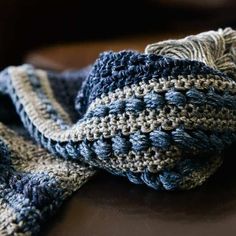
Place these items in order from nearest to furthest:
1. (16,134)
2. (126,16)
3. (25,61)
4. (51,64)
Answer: (16,134) → (51,64) → (25,61) → (126,16)

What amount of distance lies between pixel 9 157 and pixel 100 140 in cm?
13

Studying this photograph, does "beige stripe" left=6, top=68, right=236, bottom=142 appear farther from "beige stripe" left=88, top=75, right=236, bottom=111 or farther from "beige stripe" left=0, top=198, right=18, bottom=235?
"beige stripe" left=0, top=198, right=18, bottom=235

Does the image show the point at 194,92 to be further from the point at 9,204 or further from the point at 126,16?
the point at 126,16

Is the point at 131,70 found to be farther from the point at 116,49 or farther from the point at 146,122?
the point at 116,49

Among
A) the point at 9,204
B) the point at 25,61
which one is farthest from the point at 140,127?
the point at 25,61

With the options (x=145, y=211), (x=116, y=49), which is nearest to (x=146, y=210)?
(x=145, y=211)

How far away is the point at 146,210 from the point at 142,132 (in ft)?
0.29

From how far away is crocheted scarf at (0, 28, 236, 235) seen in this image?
622 mm

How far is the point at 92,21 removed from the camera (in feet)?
5.33

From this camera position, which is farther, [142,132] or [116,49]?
[116,49]

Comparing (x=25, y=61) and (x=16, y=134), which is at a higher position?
(x=16, y=134)

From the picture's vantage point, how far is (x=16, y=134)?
79cm

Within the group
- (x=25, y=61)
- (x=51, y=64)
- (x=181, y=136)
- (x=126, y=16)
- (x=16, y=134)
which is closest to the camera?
(x=181, y=136)

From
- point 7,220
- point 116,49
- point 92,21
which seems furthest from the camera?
point 92,21
